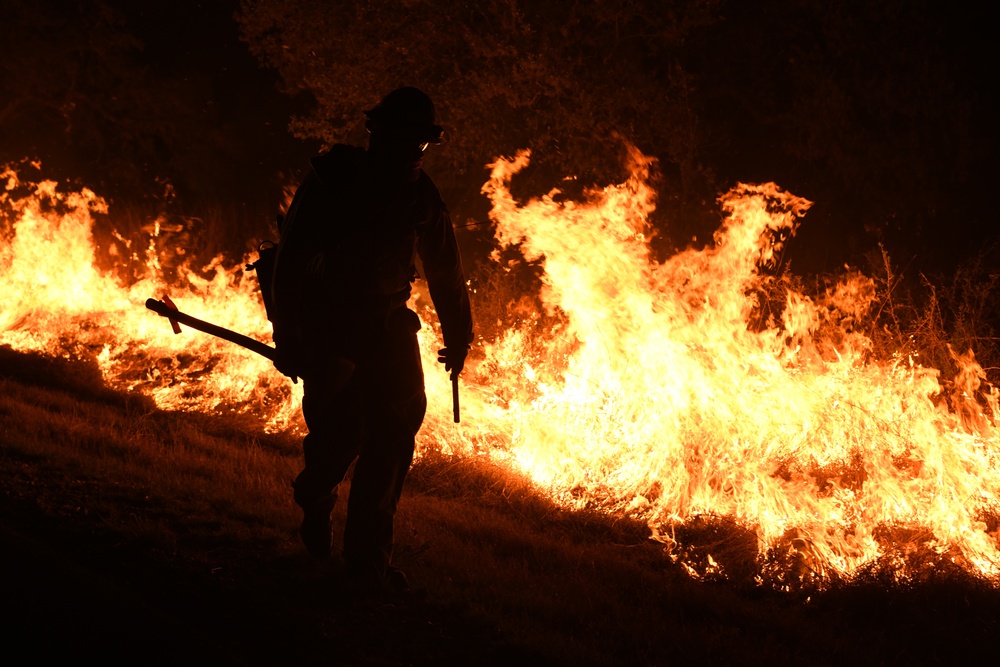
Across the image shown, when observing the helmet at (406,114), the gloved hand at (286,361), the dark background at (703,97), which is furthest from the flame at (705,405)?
the helmet at (406,114)

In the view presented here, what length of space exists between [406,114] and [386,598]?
7.55 ft

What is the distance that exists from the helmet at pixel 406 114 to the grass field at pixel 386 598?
2.20 meters

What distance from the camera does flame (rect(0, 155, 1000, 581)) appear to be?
6.26 m

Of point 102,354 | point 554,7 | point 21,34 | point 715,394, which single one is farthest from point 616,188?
Answer: point 21,34

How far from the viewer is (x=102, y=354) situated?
11.3m

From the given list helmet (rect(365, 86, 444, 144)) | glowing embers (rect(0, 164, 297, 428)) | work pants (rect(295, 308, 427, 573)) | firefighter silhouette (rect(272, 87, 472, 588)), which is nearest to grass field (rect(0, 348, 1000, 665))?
work pants (rect(295, 308, 427, 573))

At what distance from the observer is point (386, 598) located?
4648 mm

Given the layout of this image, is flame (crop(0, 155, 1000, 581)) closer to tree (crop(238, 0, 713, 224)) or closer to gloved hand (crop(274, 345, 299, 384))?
tree (crop(238, 0, 713, 224))

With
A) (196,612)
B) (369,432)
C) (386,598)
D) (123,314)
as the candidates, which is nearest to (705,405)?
(369,432)

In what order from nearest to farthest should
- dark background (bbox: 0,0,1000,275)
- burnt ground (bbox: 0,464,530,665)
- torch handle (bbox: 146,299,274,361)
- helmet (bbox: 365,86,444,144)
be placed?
1. burnt ground (bbox: 0,464,530,665)
2. helmet (bbox: 365,86,444,144)
3. torch handle (bbox: 146,299,274,361)
4. dark background (bbox: 0,0,1000,275)

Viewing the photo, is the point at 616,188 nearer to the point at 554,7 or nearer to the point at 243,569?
the point at 554,7

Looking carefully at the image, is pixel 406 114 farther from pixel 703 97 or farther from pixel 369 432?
pixel 703 97

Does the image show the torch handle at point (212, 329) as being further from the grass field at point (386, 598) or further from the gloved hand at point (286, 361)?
the grass field at point (386, 598)

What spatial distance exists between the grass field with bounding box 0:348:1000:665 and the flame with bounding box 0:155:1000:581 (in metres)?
→ 0.49
